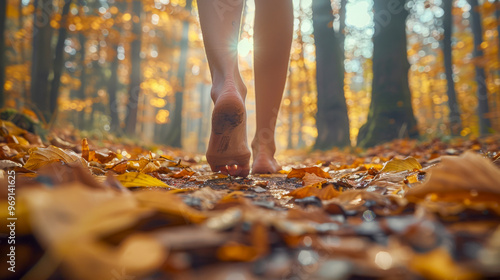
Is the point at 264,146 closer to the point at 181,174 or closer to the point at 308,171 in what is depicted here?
the point at 308,171

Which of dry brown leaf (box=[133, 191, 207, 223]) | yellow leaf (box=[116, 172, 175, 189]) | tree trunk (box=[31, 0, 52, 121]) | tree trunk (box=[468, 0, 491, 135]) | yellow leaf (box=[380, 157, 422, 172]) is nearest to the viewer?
dry brown leaf (box=[133, 191, 207, 223])

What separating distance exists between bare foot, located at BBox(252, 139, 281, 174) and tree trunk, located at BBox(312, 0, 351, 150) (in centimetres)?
491

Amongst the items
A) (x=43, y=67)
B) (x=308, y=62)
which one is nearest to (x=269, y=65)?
(x=43, y=67)

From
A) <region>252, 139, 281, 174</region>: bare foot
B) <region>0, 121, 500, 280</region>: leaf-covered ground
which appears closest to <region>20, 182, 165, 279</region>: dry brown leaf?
<region>0, 121, 500, 280</region>: leaf-covered ground

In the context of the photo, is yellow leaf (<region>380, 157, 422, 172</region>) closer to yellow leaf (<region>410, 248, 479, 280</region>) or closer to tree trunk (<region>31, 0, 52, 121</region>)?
yellow leaf (<region>410, 248, 479, 280</region>)

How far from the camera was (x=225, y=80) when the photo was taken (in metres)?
1.40

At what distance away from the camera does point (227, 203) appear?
0.61 meters

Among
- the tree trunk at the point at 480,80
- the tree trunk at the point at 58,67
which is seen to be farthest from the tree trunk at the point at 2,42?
the tree trunk at the point at 480,80

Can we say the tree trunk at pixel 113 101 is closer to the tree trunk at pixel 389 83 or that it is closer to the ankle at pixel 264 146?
the tree trunk at pixel 389 83

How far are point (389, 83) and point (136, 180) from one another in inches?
191

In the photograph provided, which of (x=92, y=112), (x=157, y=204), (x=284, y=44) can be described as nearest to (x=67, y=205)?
(x=157, y=204)

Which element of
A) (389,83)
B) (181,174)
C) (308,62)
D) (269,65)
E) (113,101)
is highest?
(308,62)

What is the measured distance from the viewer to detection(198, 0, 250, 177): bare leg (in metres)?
1.36

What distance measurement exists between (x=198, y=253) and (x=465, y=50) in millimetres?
16984
